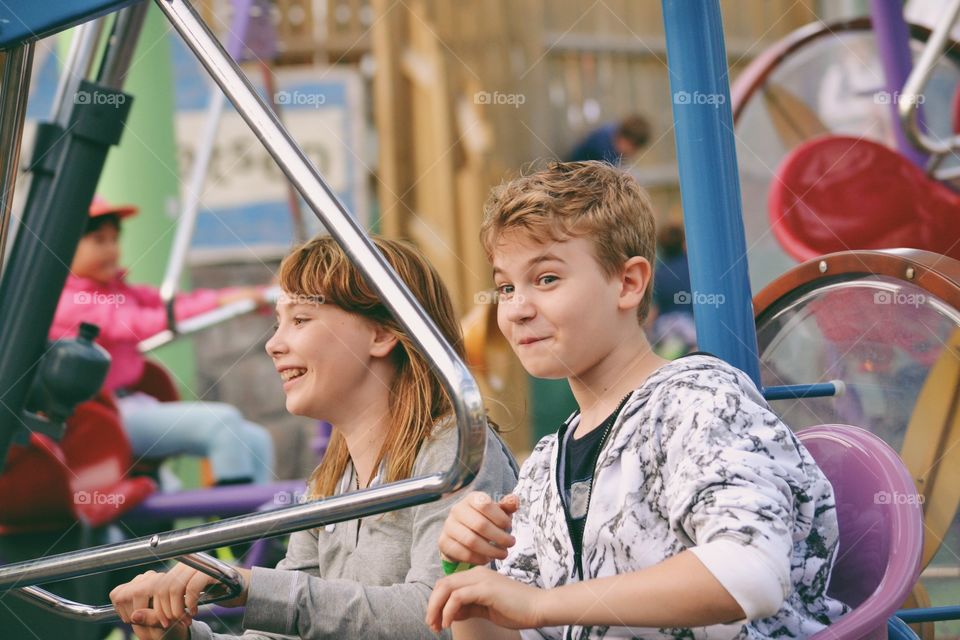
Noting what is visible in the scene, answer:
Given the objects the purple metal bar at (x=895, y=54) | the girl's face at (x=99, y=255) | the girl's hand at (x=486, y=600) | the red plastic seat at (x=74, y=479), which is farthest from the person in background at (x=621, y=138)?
the girl's hand at (x=486, y=600)

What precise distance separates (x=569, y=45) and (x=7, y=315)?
3674mm

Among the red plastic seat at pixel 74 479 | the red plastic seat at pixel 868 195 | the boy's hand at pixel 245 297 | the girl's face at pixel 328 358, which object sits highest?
the red plastic seat at pixel 868 195

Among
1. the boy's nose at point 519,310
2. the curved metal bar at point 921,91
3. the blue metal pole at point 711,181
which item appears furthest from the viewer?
the curved metal bar at point 921,91

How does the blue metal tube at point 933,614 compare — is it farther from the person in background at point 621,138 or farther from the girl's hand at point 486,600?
the person in background at point 621,138

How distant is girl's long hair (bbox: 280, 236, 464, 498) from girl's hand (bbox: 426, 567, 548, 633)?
0.36 m

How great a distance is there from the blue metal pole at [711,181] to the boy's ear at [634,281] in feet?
0.40

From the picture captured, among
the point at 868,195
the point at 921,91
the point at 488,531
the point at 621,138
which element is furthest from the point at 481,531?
the point at 621,138

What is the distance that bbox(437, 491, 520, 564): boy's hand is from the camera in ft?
2.63

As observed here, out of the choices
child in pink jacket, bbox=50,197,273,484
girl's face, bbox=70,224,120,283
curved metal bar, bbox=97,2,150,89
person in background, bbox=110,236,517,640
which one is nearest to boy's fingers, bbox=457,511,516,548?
person in background, bbox=110,236,517,640

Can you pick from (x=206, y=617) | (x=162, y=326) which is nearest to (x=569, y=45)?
(x=162, y=326)

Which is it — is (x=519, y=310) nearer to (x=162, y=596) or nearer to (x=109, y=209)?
(x=162, y=596)

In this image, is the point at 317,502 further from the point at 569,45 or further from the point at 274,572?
the point at 569,45

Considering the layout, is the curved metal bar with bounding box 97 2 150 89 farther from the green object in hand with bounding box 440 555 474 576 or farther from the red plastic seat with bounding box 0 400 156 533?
the green object in hand with bounding box 440 555 474 576

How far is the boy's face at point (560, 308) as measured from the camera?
3.07 feet
